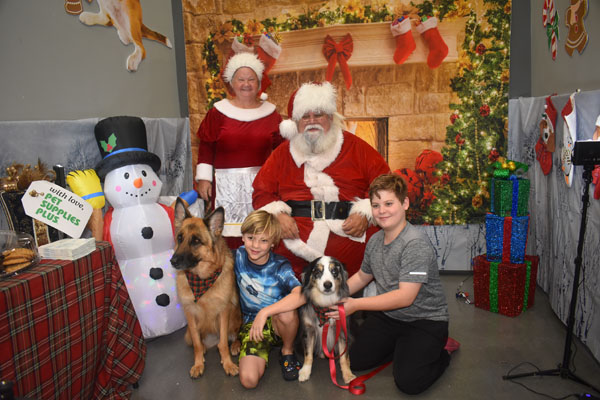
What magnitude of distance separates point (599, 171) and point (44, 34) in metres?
3.51

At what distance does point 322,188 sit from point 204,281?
3.17ft

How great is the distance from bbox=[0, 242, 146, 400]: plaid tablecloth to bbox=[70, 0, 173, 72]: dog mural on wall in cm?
197

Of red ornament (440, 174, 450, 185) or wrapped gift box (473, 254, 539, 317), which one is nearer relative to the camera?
wrapped gift box (473, 254, 539, 317)

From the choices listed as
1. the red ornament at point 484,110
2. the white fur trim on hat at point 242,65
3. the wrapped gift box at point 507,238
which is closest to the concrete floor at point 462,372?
the wrapped gift box at point 507,238

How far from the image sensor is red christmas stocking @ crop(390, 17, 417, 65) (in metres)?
3.84

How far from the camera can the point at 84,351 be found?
74.7 inches

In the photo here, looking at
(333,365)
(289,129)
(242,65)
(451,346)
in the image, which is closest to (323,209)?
(289,129)

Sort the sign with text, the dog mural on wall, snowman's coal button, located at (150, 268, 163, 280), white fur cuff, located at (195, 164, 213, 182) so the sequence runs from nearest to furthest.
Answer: the sign with text
snowman's coal button, located at (150, 268, 163, 280)
the dog mural on wall
white fur cuff, located at (195, 164, 213, 182)

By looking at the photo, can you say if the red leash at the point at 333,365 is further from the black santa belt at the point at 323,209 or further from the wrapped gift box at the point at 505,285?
the wrapped gift box at the point at 505,285

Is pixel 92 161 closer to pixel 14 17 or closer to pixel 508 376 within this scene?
pixel 14 17

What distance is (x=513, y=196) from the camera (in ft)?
10.3

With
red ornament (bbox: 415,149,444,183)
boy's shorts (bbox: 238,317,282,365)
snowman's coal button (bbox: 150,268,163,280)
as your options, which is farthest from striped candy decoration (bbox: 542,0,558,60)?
snowman's coal button (bbox: 150,268,163,280)

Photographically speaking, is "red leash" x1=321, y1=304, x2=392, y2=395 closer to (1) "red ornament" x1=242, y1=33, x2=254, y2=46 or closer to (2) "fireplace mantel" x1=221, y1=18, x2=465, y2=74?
(2) "fireplace mantel" x1=221, y1=18, x2=465, y2=74

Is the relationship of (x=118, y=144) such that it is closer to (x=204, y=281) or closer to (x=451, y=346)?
(x=204, y=281)
